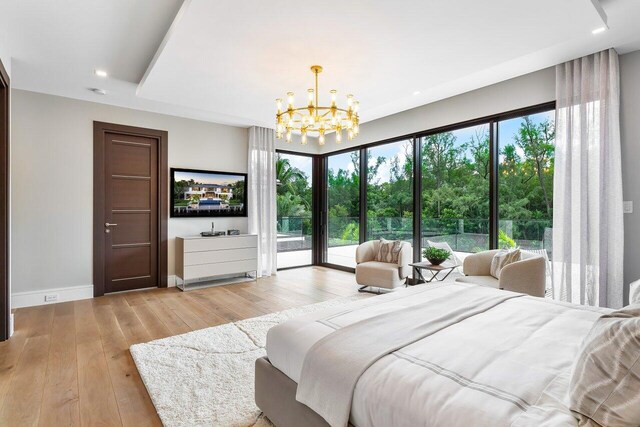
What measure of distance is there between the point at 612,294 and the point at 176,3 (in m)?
4.66

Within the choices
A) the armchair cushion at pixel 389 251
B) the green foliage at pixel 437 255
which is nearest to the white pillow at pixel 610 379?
the green foliage at pixel 437 255

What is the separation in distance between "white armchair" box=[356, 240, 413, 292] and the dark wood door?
10.6ft

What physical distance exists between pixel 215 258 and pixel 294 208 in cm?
201

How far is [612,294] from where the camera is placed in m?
3.13

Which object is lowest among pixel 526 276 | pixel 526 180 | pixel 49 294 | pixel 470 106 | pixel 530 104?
pixel 49 294

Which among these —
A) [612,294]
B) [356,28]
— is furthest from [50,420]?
[612,294]

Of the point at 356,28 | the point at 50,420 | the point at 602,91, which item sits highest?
the point at 356,28

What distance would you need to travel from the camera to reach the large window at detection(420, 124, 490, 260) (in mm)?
4328

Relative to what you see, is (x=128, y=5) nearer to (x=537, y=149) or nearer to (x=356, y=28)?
(x=356, y=28)

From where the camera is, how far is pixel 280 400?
1679mm

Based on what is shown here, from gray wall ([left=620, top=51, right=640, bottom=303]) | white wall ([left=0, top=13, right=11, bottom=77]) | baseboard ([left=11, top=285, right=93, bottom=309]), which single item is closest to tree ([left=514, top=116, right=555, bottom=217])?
gray wall ([left=620, top=51, right=640, bottom=303])

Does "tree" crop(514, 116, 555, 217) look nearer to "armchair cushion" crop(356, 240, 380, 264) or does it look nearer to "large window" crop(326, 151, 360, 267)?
"armchair cushion" crop(356, 240, 380, 264)

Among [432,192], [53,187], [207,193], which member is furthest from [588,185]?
[53,187]

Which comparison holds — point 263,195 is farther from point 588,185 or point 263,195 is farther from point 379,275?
point 588,185
